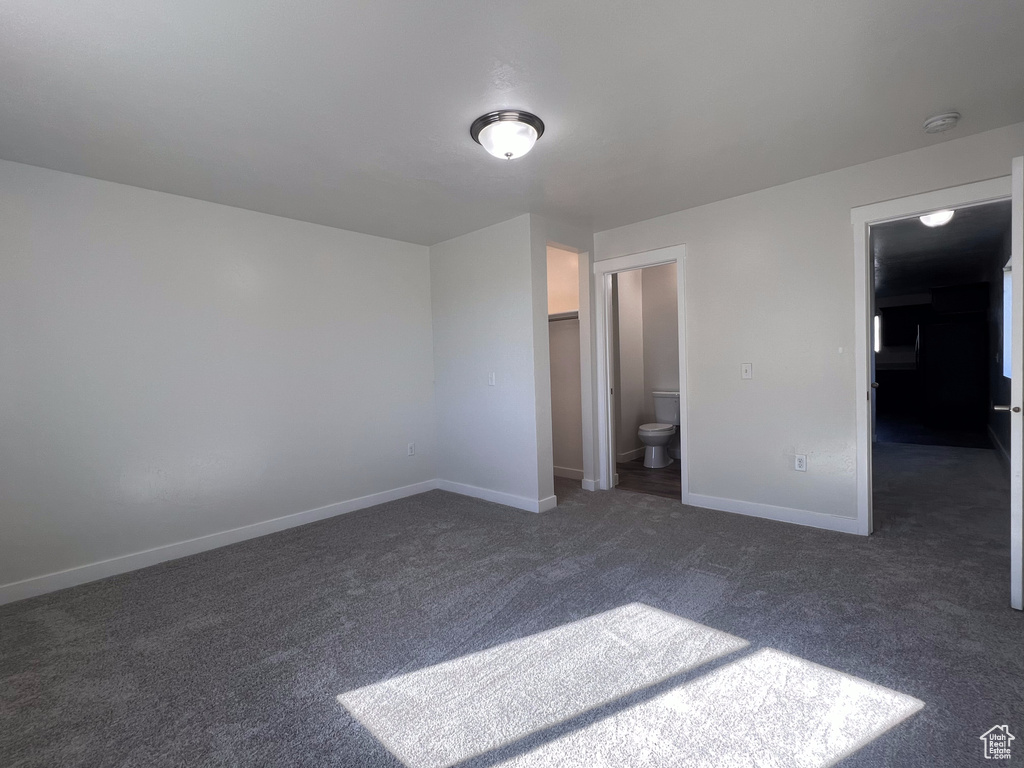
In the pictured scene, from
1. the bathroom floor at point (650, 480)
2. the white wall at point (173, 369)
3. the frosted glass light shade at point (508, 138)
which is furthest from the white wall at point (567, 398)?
the frosted glass light shade at point (508, 138)

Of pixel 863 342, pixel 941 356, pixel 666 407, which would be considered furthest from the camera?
pixel 941 356

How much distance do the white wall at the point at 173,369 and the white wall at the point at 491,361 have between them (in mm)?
498

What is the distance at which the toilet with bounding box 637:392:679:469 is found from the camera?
5297 millimetres

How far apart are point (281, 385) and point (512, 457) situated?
1906 millimetres

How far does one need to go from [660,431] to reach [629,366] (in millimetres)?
931

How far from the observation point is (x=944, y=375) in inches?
302

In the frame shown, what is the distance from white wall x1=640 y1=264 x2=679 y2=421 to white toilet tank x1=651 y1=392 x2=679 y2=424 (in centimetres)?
21

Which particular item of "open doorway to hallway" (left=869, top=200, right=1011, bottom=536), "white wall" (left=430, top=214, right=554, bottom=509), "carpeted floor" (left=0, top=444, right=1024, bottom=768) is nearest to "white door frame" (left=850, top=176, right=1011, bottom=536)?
"open doorway to hallway" (left=869, top=200, right=1011, bottom=536)

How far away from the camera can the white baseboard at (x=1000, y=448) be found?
5.07m

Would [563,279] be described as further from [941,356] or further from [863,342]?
[941,356]

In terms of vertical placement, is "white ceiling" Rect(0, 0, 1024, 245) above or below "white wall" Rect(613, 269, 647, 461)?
above

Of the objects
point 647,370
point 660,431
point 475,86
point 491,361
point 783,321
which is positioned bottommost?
point 660,431

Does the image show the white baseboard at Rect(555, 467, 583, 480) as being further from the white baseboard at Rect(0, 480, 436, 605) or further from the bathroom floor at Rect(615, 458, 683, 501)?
the white baseboard at Rect(0, 480, 436, 605)

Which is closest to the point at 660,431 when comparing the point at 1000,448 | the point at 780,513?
the point at 780,513
